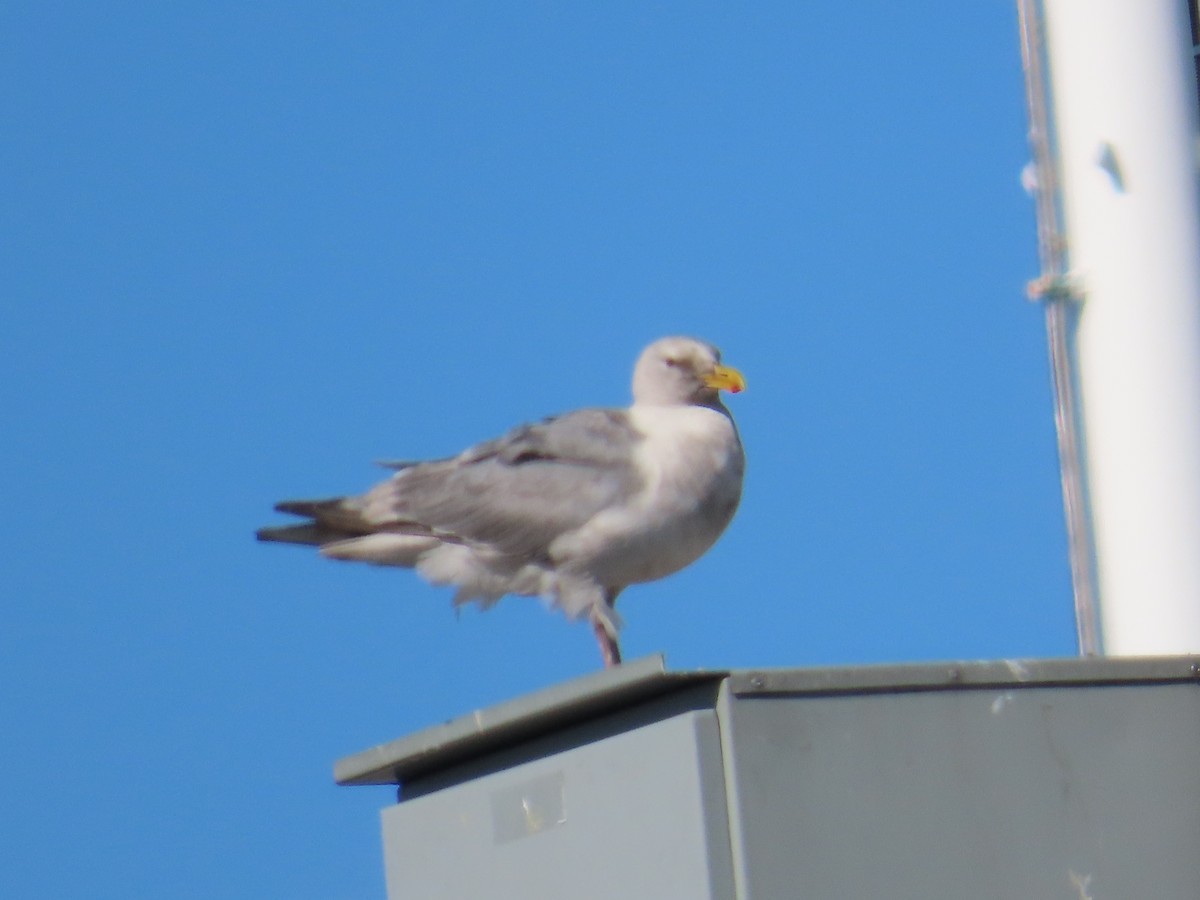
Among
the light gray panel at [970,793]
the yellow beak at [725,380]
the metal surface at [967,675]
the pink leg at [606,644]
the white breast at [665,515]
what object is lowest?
the light gray panel at [970,793]

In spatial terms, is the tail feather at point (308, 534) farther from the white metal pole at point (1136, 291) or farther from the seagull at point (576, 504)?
the white metal pole at point (1136, 291)

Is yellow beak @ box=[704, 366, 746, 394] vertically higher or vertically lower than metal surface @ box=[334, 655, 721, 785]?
higher

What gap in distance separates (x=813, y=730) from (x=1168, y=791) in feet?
2.30

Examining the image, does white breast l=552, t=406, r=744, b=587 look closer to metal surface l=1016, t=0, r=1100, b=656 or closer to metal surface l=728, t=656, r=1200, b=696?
metal surface l=1016, t=0, r=1100, b=656

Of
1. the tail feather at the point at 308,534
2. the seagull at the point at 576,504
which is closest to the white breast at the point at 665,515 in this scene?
the seagull at the point at 576,504

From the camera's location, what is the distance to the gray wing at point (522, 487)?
21.5 ft

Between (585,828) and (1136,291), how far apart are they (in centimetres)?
207

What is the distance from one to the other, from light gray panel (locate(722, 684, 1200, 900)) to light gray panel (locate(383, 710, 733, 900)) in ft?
0.21

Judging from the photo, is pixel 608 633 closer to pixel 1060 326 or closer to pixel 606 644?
pixel 606 644

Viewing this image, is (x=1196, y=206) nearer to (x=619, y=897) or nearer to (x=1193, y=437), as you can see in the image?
(x=1193, y=437)

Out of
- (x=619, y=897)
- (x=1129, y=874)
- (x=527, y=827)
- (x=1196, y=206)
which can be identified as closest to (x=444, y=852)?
(x=527, y=827)

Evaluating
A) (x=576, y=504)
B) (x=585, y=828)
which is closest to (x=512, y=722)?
(x=585, y=828)

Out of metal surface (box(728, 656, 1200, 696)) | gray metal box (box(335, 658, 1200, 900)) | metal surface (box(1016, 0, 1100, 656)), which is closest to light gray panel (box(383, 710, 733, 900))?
gray metal box (box(335, 658, 1200, 900))

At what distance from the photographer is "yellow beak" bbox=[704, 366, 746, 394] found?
703 cm
